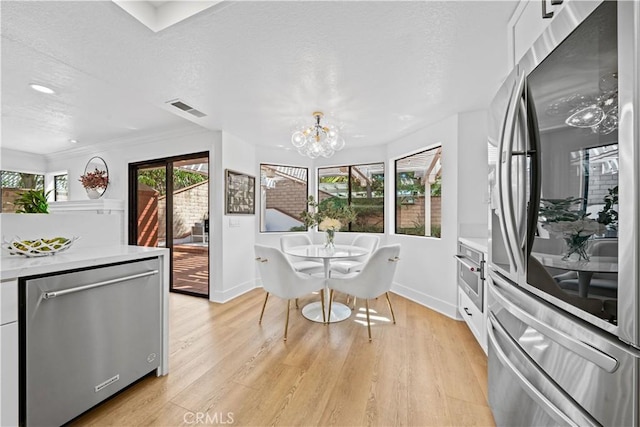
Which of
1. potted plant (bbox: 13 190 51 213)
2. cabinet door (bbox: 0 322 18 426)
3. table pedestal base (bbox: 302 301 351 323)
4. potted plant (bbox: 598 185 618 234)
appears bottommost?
table pedestal base (bbox: 302 301 351 323)

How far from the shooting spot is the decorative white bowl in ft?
4.61

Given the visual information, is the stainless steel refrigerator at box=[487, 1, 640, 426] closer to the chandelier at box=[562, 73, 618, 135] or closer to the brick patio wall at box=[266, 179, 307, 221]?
the chandelier at box=[562, 73, 618, 135]

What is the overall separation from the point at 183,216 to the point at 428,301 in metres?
3.68

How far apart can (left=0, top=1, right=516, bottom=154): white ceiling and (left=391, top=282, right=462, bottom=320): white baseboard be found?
220 cm

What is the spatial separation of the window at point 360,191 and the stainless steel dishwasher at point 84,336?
3211mm

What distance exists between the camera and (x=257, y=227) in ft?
13.9

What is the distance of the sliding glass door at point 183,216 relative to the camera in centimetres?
377

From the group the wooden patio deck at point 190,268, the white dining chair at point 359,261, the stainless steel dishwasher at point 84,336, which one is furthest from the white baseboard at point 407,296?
the stainless steel dishwasher at point 84,336

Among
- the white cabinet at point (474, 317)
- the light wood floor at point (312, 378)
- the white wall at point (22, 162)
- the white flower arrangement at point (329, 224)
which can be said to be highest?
the white wall at point (22, 162)

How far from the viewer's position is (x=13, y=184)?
15.8 ft

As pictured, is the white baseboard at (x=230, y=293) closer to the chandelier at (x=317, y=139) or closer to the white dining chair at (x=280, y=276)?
the white dining chair at (x=280, y=276)

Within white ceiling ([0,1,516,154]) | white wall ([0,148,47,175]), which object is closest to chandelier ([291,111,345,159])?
white ceiling ([0,1,516,154])

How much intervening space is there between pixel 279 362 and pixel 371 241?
1995 millimetres

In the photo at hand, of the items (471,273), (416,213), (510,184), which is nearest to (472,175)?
(416,213)
